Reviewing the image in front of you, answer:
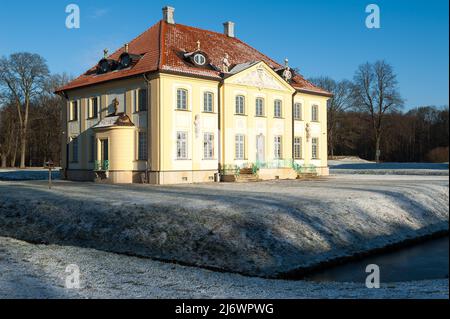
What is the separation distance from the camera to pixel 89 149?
31844mm

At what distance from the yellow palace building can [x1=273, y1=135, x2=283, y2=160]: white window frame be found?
7 centimetres

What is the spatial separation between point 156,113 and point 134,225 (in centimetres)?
1417

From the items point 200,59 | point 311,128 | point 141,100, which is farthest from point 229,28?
point 141,100

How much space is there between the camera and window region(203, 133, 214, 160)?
29.9m

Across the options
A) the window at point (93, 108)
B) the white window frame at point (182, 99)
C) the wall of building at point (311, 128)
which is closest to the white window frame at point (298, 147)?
the wall of building at point (311, 128)

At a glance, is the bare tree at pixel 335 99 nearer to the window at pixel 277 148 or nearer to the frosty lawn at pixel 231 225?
the window at pixel 277 148

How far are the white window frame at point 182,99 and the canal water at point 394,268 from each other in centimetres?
1816

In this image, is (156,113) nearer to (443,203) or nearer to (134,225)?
(134,225)

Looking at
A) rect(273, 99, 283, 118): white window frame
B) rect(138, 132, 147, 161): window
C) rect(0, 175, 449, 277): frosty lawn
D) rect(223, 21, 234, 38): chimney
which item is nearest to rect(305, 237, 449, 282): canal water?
rect(0, 175, 449, 277): frosty lawn

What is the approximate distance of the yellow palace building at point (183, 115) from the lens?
28219mm

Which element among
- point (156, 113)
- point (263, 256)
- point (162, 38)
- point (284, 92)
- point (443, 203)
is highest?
point (162, 38)

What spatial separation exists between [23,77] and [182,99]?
31681 mm

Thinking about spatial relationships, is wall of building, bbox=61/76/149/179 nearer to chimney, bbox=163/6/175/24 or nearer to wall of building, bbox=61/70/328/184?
wall of building, bbox=61/70/328/184
